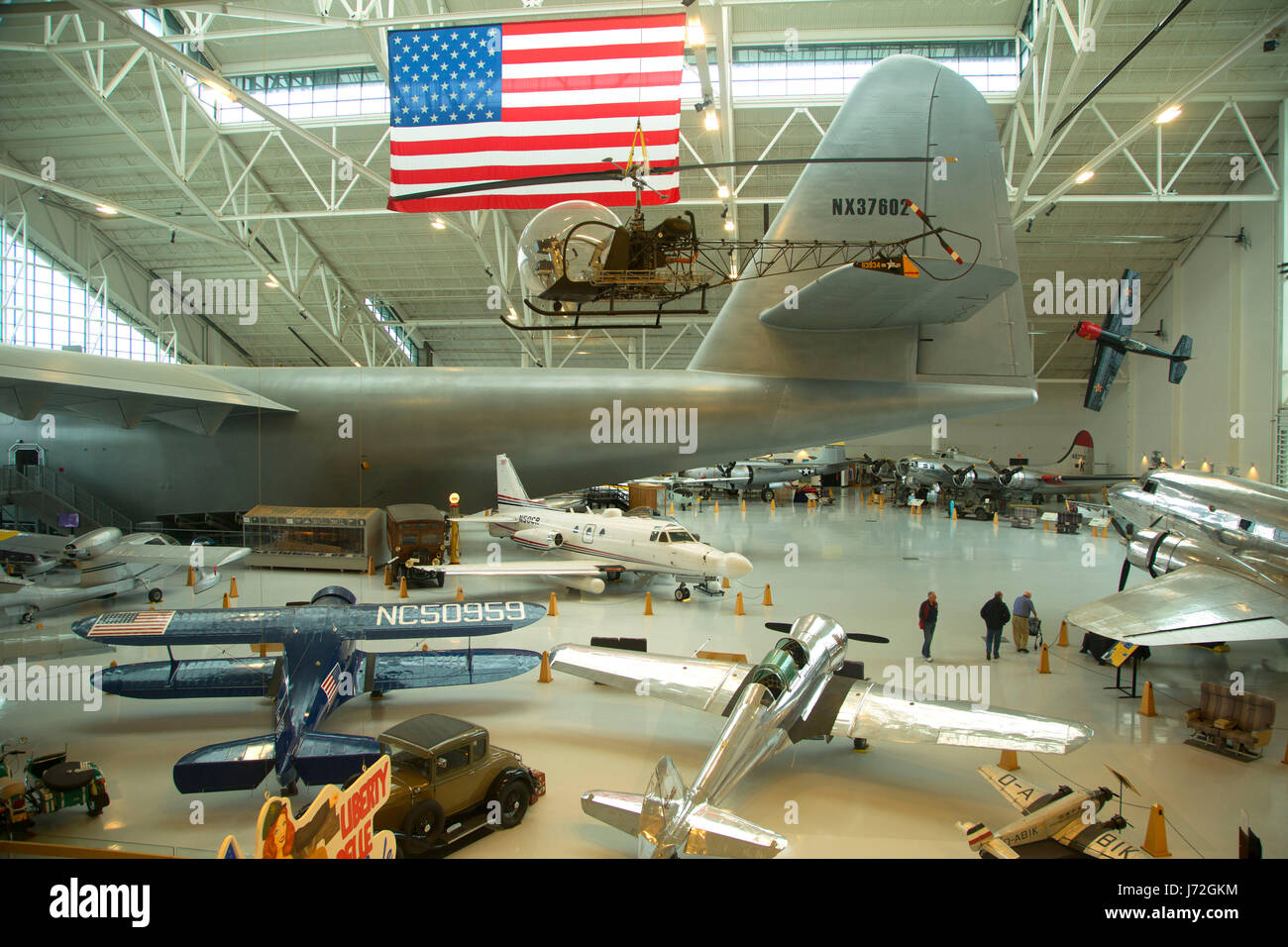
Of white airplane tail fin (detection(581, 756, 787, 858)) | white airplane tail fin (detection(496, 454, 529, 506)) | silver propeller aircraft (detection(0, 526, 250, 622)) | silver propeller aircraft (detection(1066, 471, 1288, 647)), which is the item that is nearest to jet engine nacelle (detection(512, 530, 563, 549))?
white airplane tail fin (detection(496, 454, 529, 506))

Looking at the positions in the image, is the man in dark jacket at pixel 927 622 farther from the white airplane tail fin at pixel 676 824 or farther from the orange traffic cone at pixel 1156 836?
the white airplane tail fin at pixel 676 824

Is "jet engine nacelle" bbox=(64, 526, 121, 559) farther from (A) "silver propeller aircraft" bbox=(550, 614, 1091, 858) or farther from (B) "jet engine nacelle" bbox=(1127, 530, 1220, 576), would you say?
(B) "jet engine nacelle" bbox=(1127, 530, 1220, 576)

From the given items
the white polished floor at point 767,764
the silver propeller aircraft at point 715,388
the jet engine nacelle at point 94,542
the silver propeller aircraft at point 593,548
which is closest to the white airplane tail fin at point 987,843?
the white polished floor at point 767,764

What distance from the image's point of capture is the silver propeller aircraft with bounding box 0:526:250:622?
258 inches

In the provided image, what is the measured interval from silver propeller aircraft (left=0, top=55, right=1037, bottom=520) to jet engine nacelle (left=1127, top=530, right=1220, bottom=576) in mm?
3274

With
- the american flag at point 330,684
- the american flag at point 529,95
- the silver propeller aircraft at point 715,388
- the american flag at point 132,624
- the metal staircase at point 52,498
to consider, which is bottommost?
the american flag at point 330,684

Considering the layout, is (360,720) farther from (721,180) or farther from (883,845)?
A: (721,180)

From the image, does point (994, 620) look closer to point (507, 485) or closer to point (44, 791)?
point (507, 485)

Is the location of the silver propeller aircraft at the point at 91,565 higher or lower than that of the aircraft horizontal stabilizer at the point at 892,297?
lower

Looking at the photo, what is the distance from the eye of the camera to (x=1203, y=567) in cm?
995

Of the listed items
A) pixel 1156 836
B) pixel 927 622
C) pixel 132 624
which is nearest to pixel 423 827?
pixel 132 624

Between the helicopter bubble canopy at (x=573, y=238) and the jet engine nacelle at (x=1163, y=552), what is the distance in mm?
10463

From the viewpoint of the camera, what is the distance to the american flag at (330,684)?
23.3ft
